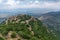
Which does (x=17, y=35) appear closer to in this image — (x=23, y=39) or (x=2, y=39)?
(x=23, y=39)

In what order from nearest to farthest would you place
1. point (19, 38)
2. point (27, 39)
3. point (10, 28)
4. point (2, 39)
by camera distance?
point (2, 39)
point (19, 38)
point (27, 39)
point (10, 28)

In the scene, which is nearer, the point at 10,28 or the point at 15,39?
the point at 15,39

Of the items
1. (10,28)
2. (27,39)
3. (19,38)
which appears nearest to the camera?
(19,38)

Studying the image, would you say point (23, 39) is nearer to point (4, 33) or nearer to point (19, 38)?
point (19, 38)

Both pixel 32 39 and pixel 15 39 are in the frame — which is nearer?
pixel 15 39

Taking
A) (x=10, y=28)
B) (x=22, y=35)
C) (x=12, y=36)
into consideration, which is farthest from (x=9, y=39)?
(x=10, y=28)

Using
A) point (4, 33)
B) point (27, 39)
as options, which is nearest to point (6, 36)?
point (4, 33)

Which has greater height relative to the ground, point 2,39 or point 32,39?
point 2,39

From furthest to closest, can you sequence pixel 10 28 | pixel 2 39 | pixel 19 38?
pixel 10 28 < pixel 19 38 < pixel 2 39

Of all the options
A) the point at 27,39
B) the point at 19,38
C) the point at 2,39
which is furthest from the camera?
the point at 27,39
